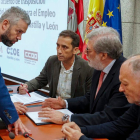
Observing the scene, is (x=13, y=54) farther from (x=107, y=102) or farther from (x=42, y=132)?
(x=42, y=132)

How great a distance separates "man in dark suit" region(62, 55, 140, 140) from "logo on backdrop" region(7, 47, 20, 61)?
145 inches

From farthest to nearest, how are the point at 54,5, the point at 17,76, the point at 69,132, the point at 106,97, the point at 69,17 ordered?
the point at 17,76 < the point at 54,5 < the point at 69,17 < the point at 106,97 < the point at 69,132

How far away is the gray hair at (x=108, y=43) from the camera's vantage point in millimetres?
2074

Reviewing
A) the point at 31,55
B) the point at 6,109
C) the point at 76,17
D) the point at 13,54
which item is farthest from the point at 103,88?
the point at 13,54

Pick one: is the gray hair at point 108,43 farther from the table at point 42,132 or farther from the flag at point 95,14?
the flag at point 95,14

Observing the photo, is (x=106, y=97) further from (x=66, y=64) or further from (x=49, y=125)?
(x=66, y=64)

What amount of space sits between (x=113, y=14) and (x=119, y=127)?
6.50ft

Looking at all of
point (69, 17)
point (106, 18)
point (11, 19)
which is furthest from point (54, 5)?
point (11, 19)

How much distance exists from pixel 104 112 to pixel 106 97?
0.55 feet

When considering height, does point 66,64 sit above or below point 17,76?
above

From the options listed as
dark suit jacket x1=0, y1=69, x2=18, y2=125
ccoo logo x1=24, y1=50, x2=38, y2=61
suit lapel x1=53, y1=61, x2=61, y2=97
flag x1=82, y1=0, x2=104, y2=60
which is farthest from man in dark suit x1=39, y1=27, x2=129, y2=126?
ccoo logo x1=24, y1=50, x2=38, y2=61

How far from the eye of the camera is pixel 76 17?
3.89 m

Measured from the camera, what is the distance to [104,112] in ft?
6.32

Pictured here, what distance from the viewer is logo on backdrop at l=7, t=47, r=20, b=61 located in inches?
203
